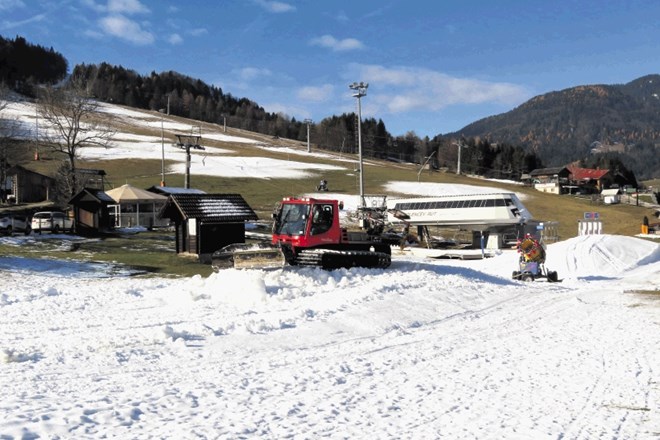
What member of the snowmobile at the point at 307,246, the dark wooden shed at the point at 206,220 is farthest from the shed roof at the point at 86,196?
the snowmobile at the point at 307,246

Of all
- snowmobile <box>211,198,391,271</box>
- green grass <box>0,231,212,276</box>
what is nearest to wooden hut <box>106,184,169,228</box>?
green grass <box>0,231,212,276</box>

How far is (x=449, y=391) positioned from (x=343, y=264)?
1234cm

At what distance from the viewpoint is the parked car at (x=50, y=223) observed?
39156 millimetres

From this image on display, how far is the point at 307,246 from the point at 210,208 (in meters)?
11.8

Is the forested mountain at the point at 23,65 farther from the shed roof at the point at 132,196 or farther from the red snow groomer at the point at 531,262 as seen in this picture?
the red snow groomer at the point at 531,262

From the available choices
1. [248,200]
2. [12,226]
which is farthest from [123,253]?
[248,200]

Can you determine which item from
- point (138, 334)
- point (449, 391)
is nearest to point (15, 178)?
point (138, 334)

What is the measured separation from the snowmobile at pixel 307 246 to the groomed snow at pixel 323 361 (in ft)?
4.51

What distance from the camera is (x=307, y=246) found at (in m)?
21.0

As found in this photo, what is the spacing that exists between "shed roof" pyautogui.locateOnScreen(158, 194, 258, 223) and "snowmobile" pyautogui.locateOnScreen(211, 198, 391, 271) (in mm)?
9867

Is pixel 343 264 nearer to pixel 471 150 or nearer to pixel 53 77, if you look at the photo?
pixel 471 150

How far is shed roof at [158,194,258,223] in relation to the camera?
30.8m

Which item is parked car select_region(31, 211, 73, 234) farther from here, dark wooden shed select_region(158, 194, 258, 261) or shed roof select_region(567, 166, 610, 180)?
shed roof select_region(567, 166, 610, 180)

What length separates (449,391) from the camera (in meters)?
8.20
